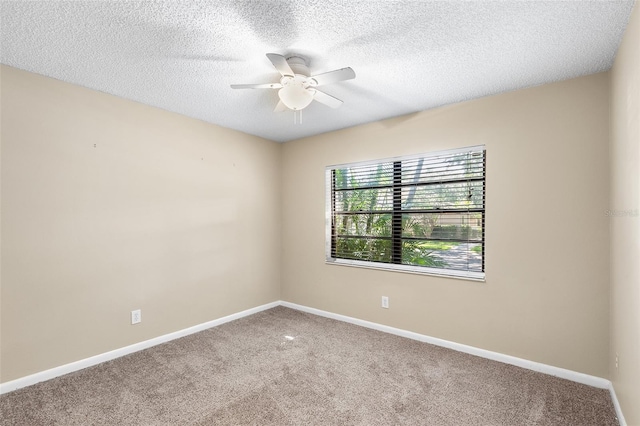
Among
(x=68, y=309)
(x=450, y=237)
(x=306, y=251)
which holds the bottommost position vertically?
(x=68, y=309)

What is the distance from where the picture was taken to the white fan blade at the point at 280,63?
70.6 inches

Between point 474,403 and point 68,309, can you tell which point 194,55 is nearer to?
point 68,309

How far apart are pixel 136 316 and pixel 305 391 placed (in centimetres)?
178

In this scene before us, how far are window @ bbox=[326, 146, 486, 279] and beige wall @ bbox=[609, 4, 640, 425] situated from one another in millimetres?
925

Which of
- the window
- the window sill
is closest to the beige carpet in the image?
the window sill

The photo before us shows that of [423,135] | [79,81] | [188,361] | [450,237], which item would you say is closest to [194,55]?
[79,81]

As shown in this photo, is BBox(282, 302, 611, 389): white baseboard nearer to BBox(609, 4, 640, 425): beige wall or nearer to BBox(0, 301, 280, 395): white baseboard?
BBox(609, 4, 640, 425): beige wall

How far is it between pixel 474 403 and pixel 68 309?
3138 millimetres

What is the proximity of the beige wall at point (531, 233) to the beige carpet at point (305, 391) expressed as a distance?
276mm

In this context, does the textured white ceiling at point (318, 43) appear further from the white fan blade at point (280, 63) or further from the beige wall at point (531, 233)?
the beige wall at point (531, 233)

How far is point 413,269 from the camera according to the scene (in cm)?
329

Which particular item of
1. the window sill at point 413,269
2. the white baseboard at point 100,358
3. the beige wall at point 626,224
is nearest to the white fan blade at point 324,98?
the beige wall at point 626,224

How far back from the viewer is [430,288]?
3.15 m

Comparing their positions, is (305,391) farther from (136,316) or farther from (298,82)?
(298,82)
